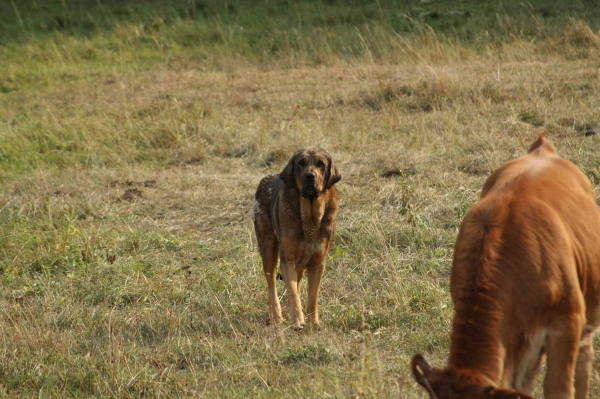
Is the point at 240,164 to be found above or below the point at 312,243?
below

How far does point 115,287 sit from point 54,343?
52.2 inches

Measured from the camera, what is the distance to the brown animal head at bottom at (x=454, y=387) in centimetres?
336

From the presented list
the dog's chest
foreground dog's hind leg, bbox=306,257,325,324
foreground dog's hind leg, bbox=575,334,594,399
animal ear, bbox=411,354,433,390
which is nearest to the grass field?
foreground dog's hind leg, bbox=306,257,325,324

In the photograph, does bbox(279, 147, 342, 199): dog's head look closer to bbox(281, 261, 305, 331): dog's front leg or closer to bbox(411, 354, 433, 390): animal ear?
bbox(281, 261, 305, 331): dog's front leg

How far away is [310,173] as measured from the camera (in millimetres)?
6777

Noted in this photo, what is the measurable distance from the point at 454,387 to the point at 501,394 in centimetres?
22

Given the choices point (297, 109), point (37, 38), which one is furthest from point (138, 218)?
point (37, 38)

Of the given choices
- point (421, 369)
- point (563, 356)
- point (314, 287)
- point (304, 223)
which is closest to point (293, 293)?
point (314, 287)

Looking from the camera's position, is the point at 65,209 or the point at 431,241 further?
the point at 65,209

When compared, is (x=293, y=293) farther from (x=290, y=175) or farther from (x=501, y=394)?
(x=501, y=394)

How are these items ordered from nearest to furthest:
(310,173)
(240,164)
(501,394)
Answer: (501,394) → (310,173) → (240,164)

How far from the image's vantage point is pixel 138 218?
973 centimetres

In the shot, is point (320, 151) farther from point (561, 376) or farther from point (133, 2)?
point (133, 2)

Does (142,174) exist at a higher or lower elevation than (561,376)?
lower
